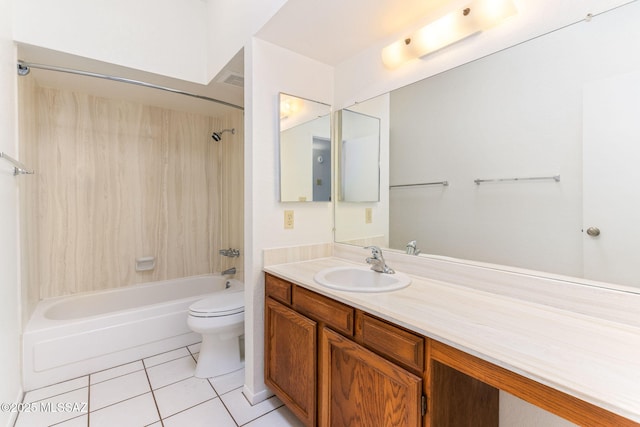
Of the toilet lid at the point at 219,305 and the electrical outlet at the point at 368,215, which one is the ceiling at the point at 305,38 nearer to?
the electrical outlet at the point at 368,215

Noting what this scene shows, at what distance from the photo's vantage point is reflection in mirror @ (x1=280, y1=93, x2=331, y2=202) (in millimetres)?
1786

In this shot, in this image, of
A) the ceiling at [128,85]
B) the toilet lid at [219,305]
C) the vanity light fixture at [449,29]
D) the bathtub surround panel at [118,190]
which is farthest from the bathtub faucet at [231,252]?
the vanity light fixture at [449,29]

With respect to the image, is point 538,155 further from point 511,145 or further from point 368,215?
point 368,215

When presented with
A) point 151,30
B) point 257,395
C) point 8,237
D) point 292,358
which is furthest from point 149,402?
point 151,30

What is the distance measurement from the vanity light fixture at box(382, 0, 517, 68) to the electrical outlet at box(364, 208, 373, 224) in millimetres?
865

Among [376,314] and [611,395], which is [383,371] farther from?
[611,395]

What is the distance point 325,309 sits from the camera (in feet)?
4.17

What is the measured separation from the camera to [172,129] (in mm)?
2965

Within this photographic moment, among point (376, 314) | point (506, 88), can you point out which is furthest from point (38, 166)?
point (506, 88)

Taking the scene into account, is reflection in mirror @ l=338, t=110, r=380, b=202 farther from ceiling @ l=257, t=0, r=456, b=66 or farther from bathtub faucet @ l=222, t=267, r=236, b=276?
bathtub faucet @ l=222, t=267, r=236, b=276

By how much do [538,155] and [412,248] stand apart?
2.28ft

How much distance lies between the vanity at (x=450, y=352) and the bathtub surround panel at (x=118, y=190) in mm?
1817

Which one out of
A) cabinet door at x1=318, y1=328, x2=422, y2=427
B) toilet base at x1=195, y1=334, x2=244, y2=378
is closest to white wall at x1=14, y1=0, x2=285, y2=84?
cabinet door at x1=318, y1=328, x2=422, y2=427

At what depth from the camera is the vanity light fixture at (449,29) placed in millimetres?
1214
